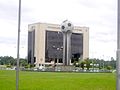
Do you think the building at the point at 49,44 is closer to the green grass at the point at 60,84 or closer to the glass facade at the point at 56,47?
the glass facade at the point at 56,47

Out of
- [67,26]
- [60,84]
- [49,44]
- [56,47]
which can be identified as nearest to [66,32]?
[67,26]

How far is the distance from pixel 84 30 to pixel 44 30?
24.0 meters

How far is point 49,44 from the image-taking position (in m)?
167

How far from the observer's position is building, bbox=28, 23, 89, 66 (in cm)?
16400

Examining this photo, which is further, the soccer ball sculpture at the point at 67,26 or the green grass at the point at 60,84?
the soccer ball sculpture at the point at 67,26

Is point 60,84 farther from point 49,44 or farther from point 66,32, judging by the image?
point 49,44

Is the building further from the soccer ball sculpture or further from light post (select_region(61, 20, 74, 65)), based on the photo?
the soccer ball sculpture

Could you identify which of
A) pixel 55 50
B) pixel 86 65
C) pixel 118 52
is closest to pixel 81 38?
pixel 55 50

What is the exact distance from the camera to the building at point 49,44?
538 feet

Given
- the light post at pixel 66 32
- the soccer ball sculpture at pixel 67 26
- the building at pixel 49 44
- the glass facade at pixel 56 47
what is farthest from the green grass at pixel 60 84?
the glass facade at pixel 56 47

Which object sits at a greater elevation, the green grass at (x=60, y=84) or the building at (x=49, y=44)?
the building at (x=49, y=44)

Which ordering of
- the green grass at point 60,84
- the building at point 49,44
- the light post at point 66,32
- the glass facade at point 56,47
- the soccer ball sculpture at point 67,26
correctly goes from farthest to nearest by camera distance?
the building at point 49,44
the glass facade at point 56,47
the light post at point 66,32
the soccer ball sculpture at point 67,26
the green grass at point 60,84

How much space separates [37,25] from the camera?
550 feet

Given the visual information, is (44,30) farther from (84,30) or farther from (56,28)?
(84,30)
